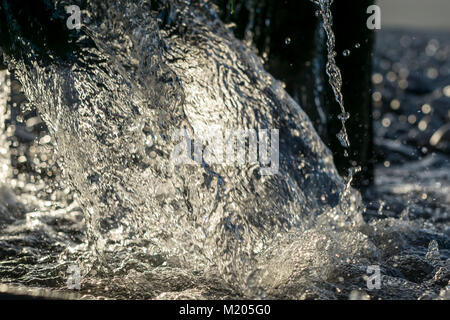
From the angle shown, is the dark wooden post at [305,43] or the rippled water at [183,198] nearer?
the rippled water at [183,198]

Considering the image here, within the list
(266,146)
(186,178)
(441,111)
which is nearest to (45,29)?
(186,178)

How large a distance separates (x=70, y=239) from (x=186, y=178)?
Result: 46 centimetres

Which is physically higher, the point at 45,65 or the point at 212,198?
the point at 45,65

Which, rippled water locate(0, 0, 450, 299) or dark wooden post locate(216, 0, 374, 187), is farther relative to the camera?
dark wooden post locate(216, 0, 374, 187)

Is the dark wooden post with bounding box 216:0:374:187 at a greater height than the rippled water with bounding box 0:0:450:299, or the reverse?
the dark wooden post with bounding box 216:0:374:187

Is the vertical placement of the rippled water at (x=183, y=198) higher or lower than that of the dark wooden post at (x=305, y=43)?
lower

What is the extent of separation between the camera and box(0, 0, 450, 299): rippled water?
5.23ft

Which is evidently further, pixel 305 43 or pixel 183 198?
pixel 305 43

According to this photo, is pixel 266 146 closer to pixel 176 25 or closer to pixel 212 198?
pixel 212 198

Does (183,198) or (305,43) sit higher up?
(305,43)

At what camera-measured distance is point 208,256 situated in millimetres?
1690

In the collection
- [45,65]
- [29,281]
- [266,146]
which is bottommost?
[29,281]

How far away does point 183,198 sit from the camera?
1.86 meters

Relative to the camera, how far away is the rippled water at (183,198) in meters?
1.59
